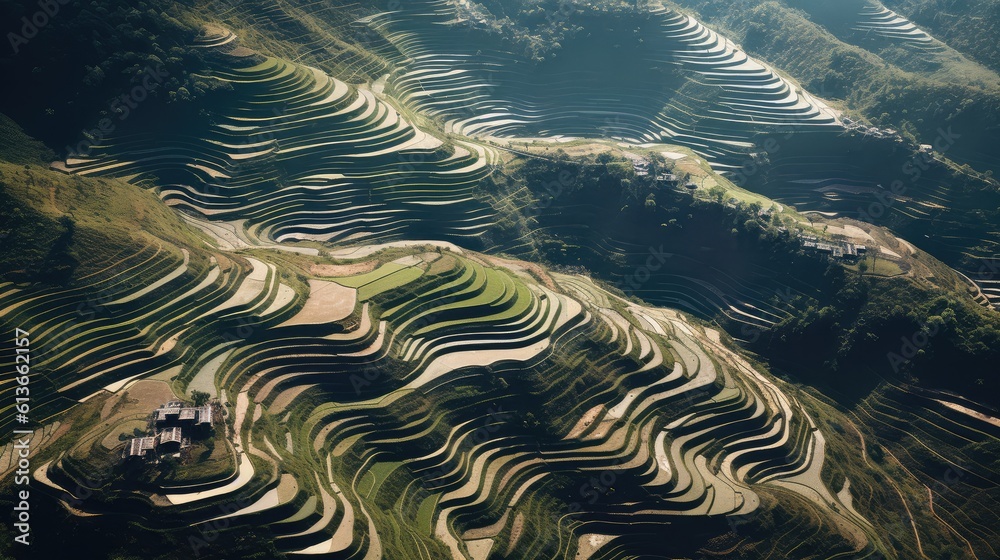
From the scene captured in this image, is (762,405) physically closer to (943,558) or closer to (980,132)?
(943,558)

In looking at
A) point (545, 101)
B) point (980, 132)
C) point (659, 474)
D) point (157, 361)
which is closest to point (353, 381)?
point (157, 361)

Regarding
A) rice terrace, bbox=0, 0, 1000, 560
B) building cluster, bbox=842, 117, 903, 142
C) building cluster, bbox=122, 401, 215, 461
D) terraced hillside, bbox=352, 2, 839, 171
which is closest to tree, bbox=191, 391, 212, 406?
rice terrace, bbox=0, 0, 1000, 560

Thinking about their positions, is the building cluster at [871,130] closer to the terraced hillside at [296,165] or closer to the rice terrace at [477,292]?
the rice terrace at [477,292]

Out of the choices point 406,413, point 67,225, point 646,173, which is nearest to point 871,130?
point 646,173

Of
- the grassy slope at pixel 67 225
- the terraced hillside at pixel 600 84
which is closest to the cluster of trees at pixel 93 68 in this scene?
the grassy slope at pixel 67 225

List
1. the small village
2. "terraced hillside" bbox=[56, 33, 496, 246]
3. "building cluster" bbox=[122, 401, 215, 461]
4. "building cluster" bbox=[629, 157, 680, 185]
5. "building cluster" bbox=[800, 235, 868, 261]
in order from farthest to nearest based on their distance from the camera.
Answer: "building cluster" bbox=[629, 157, 680, 185], "terraced hillside" bbox=[56, 33, 496, 246], "building cluster" bbox=[800, 235, 868, 261], "building cluster" bbox=[122, 401, 215, 461], the small village

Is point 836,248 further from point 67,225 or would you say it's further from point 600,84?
point 67,225

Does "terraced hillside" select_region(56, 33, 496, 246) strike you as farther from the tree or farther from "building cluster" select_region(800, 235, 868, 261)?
"building cluster" select_region(800, 235, 868, 261)

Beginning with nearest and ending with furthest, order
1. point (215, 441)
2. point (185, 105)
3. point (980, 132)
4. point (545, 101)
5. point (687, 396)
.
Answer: point (215, 441) → point (687, 396) → point (185, 105) → point (980, 132) → point (545, 101)
